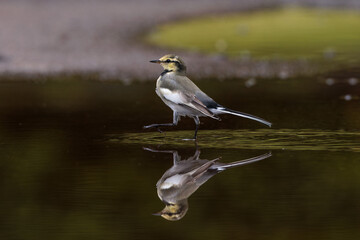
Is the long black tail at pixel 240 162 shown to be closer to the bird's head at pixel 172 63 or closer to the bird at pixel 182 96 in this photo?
the bird at pixel 182 96

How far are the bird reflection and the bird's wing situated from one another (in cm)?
37

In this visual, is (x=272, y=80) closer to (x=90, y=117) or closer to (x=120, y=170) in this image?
(x=90, y=117)

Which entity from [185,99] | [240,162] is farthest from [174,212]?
[185,99]

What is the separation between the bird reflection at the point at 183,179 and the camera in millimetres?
5700

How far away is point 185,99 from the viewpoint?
26.0 ft

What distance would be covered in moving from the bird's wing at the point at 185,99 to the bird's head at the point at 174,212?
84.6 inches

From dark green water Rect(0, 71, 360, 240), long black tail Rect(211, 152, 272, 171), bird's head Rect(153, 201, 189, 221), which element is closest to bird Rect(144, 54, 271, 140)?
dark green water Rect(0, 71, 360, 240)

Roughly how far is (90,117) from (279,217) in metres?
4.70

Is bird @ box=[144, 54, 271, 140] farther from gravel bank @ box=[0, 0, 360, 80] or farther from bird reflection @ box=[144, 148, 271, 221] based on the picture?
gravel bank @ box=[0, 0, 360, 80]

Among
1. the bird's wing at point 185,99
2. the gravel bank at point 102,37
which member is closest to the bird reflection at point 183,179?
the bird's wing at point 185,99

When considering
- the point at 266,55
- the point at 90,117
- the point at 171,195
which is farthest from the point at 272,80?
the point at 171,195

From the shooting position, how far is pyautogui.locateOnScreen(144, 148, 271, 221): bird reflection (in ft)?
18.7

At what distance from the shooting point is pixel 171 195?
6.07 meters

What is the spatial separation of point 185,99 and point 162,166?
101 centimetres
